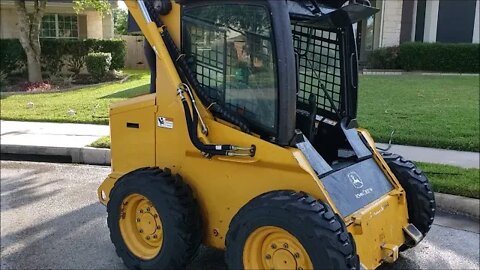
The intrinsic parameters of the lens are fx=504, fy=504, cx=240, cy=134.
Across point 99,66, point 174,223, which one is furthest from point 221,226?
point 99,66

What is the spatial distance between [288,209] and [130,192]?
4.24 ft

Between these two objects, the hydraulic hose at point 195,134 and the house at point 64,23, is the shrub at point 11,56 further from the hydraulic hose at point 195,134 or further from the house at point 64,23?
the hydraulic hose at point 195,134

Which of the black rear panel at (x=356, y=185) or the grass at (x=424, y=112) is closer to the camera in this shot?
the black rear panel at (x=356, y=185)

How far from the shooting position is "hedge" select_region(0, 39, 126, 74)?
17.1 meters

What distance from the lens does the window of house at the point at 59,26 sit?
2269cm

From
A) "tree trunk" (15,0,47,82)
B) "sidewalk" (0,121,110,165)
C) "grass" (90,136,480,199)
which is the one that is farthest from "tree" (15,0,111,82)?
"grass" (90,136,480,199)

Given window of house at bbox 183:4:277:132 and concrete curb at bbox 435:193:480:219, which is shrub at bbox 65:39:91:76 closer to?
concrete curb at bbox 435:193:480:219

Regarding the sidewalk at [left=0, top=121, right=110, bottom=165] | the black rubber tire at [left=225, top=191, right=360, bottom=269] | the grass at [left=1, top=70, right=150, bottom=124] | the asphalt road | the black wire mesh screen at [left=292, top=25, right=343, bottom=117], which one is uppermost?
the black wire mesh screen at [left=292, top=25, right=343, bottom=117]

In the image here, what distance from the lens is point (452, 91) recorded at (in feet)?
40.6

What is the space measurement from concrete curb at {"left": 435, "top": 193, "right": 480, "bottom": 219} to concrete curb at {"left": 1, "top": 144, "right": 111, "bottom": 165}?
14.6 ft

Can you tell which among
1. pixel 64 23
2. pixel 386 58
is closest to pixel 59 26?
pixel 64 23

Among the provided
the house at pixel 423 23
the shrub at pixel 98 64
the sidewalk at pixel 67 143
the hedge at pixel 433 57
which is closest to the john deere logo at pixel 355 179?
the sidewalk at pixel 67 143

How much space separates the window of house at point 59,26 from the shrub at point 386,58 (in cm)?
1353

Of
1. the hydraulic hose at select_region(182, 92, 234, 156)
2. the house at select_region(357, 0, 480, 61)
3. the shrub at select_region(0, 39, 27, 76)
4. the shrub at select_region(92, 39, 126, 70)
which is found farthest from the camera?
the house at select_region(357, 0, 480, 61)
